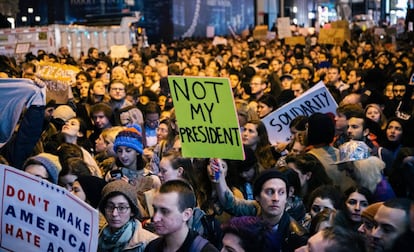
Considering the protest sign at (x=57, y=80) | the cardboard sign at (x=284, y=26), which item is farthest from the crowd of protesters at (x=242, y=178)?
the cardboard sign at (x=284, y=26)

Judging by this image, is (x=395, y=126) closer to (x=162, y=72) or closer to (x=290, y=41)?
(x=162, y=72)

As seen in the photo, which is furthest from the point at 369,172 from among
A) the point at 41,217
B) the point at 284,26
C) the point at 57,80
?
the point at 284,26

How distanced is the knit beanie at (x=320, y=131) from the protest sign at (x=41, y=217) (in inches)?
118

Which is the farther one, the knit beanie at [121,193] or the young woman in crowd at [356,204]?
the young woman in crowd at [356,204]

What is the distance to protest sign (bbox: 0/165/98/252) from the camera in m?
4.46

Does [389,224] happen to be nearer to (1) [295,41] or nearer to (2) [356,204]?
(2) [356,204]

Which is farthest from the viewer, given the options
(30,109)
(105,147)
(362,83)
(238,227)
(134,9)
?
(134,9)

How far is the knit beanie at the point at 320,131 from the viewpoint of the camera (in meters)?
Result: 6.98

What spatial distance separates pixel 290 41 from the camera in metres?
23.4

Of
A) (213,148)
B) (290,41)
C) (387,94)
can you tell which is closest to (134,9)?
(290,41)

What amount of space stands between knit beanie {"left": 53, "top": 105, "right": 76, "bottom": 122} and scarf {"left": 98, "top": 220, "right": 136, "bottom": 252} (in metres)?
3.88

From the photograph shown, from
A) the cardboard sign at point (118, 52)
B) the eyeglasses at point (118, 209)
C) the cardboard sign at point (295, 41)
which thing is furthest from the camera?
the cardboard sign at point (295, 41)

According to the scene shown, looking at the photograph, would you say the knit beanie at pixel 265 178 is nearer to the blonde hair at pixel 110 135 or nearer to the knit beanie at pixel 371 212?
the knit beanie at pixel 371 212

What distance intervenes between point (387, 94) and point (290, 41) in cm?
1265
